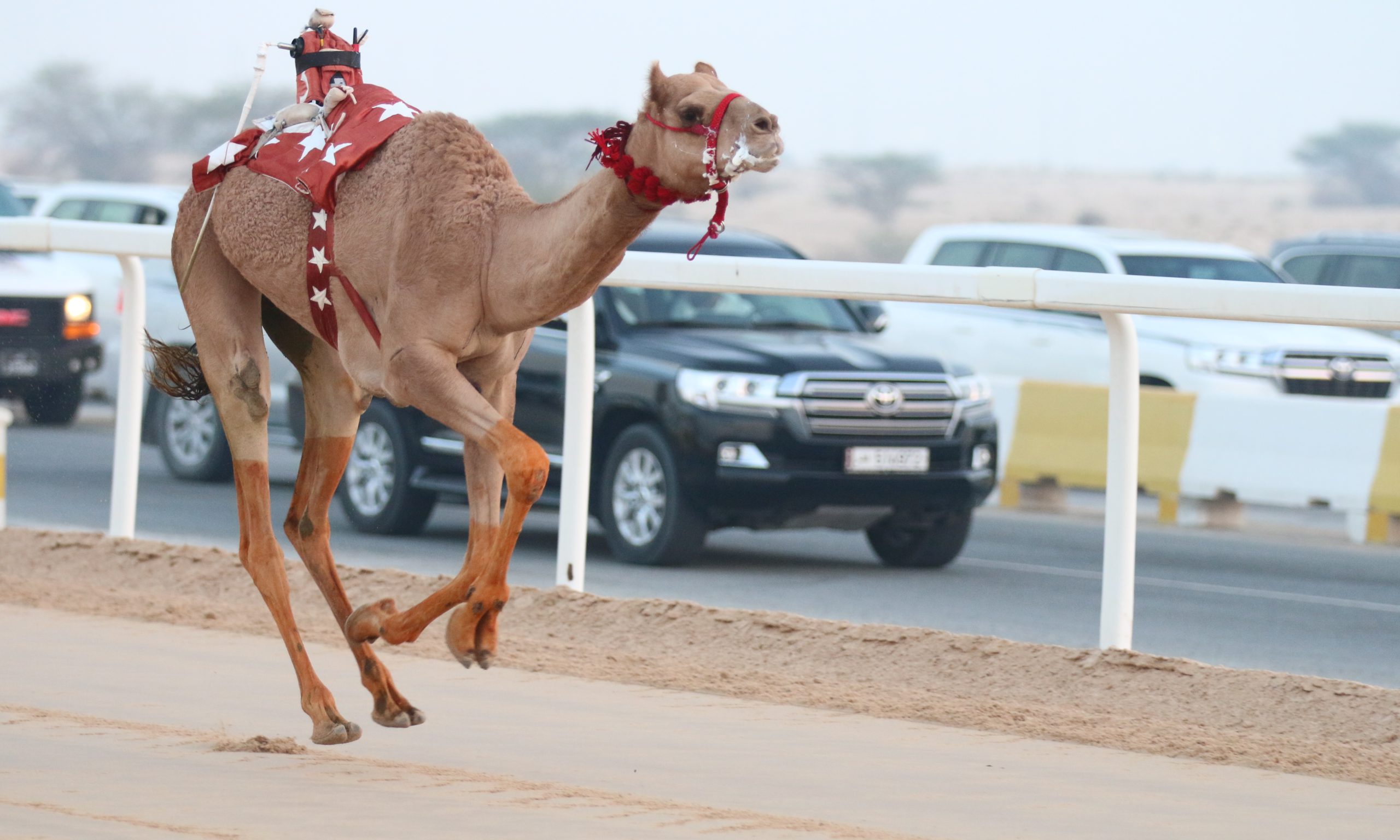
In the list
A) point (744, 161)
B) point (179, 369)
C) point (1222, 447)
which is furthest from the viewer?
point (1222, 447)

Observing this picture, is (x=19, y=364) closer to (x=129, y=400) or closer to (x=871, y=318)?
(x=871, y=318)

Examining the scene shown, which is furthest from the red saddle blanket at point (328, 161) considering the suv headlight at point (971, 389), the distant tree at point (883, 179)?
the distant tree at point (883, 179)

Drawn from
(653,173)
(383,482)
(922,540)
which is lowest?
(922,540)

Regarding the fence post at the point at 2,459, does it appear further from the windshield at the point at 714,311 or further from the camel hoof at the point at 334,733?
the camel hoof at the point at 334,733

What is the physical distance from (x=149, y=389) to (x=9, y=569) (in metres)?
7.86

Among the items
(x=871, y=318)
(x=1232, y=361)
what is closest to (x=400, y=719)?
(x=871, y=318)

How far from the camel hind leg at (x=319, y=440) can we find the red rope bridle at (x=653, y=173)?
159 centimetres

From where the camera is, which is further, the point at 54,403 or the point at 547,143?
the point at 547,143

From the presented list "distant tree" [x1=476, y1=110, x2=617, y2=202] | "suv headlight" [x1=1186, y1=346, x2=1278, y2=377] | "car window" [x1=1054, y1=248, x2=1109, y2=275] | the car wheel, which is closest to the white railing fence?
the car wheel

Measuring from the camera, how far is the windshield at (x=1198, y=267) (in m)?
19.2

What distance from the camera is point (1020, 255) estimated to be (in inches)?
814

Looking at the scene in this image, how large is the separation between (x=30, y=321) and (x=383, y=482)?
7140mm

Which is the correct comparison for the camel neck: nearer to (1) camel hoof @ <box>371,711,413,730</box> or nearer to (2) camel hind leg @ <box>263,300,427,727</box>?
(2) camel hind leg @ <box>263,300,427,727</box>

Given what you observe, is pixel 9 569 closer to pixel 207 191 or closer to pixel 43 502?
pixel 207 191
